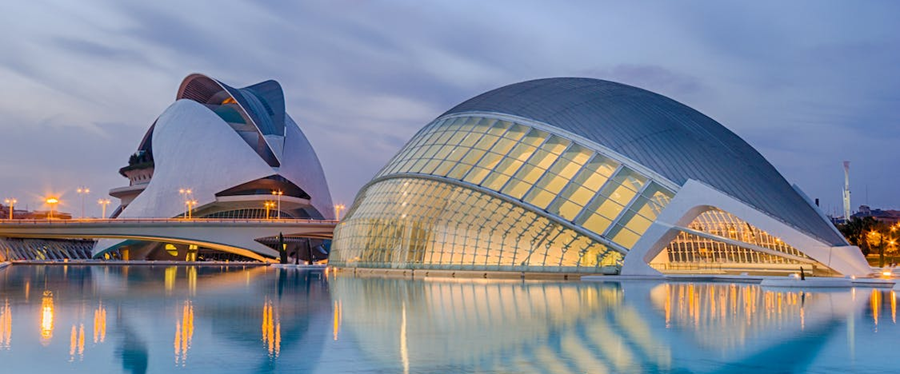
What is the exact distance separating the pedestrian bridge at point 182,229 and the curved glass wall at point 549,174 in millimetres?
32545

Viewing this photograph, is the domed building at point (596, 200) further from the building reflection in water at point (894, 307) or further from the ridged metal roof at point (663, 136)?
the building reflection in water at point (894, 307)

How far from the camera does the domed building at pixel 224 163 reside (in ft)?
Result: 276

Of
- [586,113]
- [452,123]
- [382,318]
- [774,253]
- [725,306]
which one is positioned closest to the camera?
[382,318]

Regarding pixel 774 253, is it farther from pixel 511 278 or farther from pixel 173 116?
pixel 173 116

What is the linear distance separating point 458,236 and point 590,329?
24.8m

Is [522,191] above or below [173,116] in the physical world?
below

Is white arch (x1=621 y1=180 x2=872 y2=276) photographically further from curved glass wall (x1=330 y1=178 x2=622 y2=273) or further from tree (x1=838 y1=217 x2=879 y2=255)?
tree (x1=838 y1=217 x2=879 y2=255)

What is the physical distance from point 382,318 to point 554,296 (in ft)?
26.4

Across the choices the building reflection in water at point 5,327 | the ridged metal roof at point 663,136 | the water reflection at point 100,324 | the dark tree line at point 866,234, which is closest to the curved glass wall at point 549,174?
the ridged metal roof at point 663,136

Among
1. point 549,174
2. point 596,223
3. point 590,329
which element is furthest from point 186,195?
point 590,329

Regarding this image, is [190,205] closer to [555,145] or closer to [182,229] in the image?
[182,229]

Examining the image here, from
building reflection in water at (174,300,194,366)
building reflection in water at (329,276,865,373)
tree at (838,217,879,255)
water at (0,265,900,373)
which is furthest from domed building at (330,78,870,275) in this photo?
tree at (838,217,879,255)

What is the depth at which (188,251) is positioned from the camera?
9056 cm

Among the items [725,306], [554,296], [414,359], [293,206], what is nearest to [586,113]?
[554,296]
